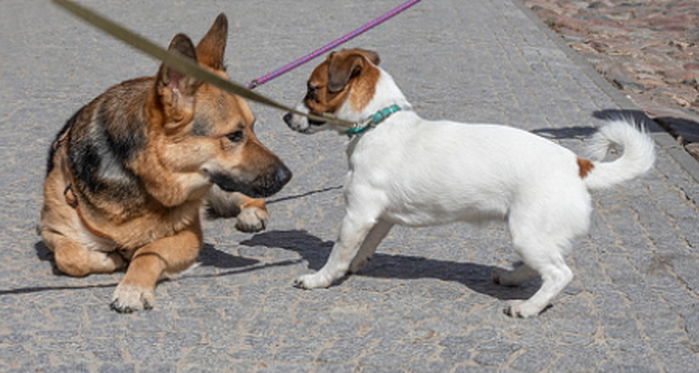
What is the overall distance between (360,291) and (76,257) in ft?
5.35

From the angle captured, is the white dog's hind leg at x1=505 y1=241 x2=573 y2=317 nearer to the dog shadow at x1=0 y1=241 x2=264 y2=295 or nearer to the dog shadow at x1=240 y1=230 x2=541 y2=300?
the dog shadow at x1=240 y1=230 x2=541 y2=300

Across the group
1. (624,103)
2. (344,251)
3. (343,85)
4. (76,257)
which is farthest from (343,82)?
(624,103)

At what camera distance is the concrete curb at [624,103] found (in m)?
8.12

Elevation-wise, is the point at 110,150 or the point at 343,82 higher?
the point at 343,82

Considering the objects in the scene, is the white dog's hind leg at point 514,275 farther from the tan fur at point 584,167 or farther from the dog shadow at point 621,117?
A: the dog shadow at point 621,117

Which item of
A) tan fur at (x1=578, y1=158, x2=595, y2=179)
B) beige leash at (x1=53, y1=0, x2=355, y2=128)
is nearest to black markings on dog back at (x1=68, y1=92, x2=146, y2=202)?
beige leash at (x1=53, y1=0, x2=355, y2=128)

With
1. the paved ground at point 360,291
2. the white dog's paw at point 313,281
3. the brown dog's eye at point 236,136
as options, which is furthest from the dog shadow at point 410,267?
the brown dog's eye at point 236,136

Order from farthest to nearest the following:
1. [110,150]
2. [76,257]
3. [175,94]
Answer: [76,257] → [110,150] → [175,94]

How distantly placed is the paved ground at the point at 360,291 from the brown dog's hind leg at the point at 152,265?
0.08m

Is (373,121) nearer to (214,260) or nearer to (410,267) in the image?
(410,267)

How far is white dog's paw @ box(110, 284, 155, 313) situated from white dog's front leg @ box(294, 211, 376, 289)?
2.86 feet

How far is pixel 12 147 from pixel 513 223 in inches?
191

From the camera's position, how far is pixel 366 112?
5.31 metres

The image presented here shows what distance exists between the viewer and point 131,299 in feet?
16.3
